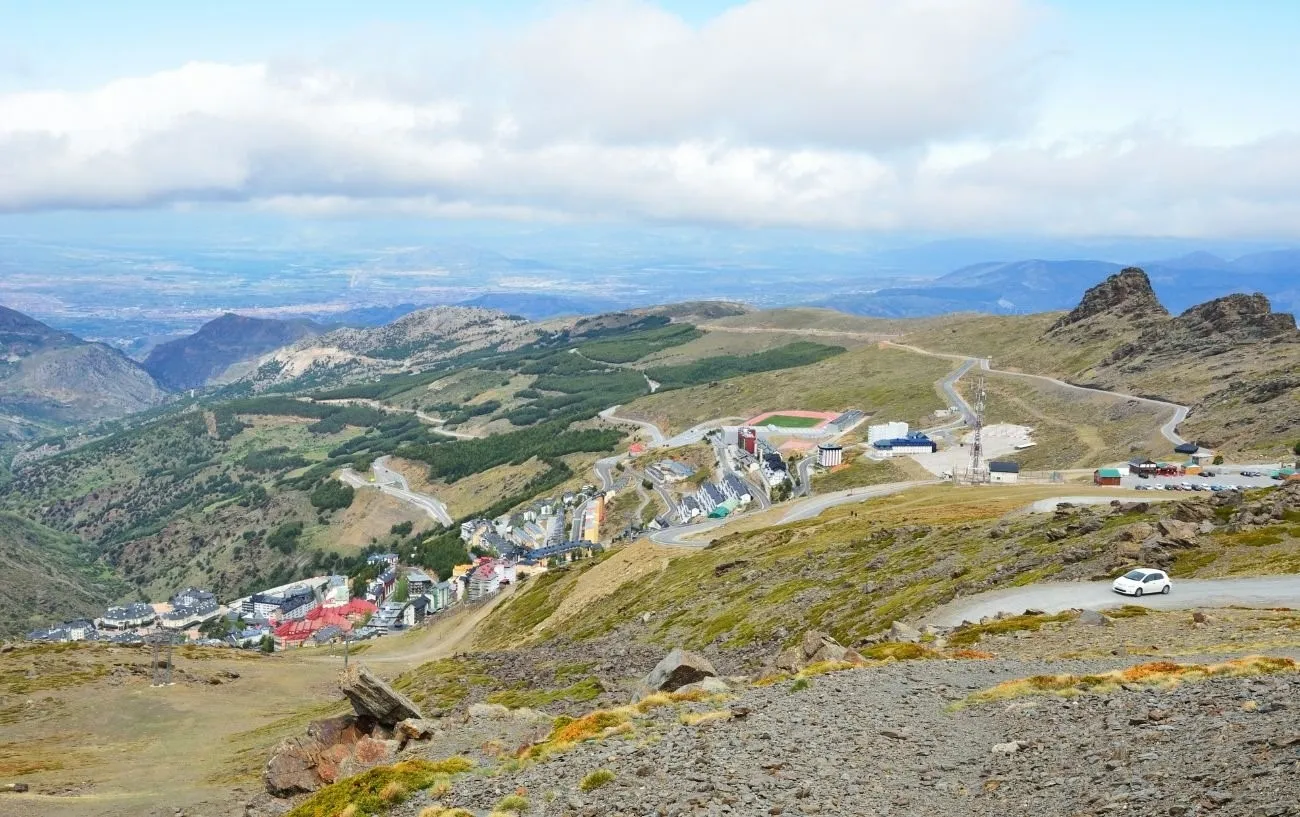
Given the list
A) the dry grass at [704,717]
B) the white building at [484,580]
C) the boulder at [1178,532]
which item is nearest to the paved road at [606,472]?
the white building at [484,580]

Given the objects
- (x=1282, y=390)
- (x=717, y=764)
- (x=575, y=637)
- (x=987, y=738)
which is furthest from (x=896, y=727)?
(x=1282, y=390)

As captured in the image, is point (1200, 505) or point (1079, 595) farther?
point (1200, 505)

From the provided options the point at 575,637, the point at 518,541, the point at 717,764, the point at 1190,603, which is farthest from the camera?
Result: the point at 518,541

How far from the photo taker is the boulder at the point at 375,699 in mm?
35250

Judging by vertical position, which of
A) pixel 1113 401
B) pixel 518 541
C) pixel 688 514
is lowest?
pixel 518 541

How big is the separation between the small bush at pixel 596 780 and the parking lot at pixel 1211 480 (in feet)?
238

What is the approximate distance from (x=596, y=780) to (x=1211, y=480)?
78.8m

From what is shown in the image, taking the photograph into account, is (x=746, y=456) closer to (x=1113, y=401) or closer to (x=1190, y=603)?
(x=1113, y=401)

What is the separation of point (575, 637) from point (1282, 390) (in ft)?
309

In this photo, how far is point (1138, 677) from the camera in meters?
23.4

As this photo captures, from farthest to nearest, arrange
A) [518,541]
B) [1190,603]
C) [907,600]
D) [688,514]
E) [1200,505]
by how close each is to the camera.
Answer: [518,541]
[688,514]
[1200,505]
[907,600]
[1190,603]

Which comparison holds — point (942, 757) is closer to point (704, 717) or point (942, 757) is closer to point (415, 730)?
point (704, 717)

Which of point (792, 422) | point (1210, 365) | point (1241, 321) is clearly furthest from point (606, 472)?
point (1241, 321)

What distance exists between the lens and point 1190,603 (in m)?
36.8
